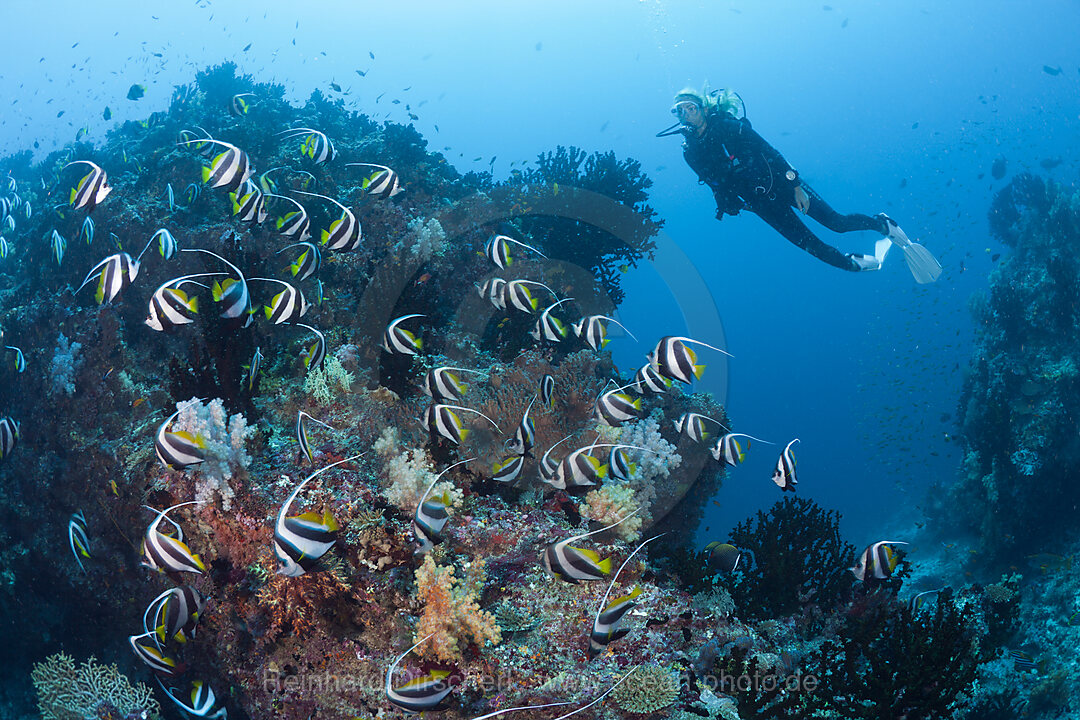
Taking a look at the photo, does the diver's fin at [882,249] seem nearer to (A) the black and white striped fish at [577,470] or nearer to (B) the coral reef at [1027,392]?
(B) the coral reef at [1027,392]

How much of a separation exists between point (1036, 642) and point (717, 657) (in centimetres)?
1009

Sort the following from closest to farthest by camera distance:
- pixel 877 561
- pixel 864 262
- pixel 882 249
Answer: pixel 877 561
pixel 864 262
pixel 882 249

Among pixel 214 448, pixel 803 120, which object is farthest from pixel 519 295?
pixel 803 120

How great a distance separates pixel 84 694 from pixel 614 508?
473 cm

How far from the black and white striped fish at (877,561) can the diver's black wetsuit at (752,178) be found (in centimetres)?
682

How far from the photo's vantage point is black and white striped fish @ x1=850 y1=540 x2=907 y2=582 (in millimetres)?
4023

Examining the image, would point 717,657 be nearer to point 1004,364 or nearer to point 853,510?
point 1004,364

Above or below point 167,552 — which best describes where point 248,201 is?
above

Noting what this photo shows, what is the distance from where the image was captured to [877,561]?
158 inches

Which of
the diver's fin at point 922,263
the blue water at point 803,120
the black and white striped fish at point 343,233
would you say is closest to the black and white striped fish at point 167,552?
the black and white striped fish at point 343,233

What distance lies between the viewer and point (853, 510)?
5019 centimetres

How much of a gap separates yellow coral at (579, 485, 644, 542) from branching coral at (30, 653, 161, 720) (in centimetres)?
407

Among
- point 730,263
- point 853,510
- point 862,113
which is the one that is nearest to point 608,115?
point 730,263

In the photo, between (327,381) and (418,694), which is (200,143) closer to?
(327,381)
